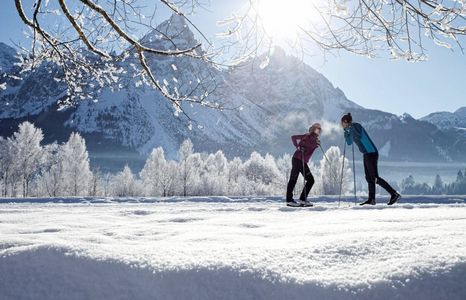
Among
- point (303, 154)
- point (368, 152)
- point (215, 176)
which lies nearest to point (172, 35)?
point (303, 154)

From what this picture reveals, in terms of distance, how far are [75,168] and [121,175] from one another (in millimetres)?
14288

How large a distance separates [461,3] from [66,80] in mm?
5004

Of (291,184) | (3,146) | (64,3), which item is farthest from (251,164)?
(64,3)

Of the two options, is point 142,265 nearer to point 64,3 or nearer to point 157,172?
point 64,3

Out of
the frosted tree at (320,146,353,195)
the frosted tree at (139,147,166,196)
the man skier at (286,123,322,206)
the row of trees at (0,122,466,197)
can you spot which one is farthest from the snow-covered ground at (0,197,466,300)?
the frosted tree at (320,146,353,195)

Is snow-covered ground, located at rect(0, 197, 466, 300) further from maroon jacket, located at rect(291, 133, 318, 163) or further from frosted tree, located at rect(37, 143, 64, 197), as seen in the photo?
frosted tree, located at rect(37, 143, 64, 197)

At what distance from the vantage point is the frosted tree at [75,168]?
2350 inches

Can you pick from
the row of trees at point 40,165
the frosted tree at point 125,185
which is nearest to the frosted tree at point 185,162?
the frosted tree at point 125,185

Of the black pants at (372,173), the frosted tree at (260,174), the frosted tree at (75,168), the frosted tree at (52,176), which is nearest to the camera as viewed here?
the black pants at (372,173)

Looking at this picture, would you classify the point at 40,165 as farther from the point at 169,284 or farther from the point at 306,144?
the point at 169,284

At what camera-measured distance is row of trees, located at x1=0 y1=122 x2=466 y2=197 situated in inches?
2152

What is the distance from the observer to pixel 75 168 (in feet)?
197

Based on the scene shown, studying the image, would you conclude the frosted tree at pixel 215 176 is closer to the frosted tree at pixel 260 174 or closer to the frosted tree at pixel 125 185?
the frosted tree at pixel 260 174

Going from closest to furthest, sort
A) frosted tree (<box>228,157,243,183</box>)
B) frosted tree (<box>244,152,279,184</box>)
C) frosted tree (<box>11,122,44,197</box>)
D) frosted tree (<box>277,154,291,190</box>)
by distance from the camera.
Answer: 1. frosted tree (<box>11,122,44,197</box>)
2. frosted tree (<box>277,154,291,190</box>)
3. frosted tree (<box>244,152,279,184</box>)
4. frosted tree (<box>228,157,243,183</box>)
